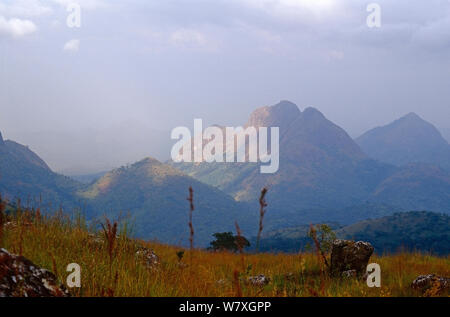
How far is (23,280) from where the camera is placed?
448cm

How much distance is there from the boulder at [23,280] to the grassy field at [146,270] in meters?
0.18

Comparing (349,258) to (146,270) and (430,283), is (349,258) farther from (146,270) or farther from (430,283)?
(146,270)

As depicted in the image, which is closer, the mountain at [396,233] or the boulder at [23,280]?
the boulder at [23,280]

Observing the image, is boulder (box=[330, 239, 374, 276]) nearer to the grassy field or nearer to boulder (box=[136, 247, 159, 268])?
the grassy field

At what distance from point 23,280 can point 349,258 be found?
28.7 feet

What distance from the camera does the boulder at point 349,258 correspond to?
11.1m

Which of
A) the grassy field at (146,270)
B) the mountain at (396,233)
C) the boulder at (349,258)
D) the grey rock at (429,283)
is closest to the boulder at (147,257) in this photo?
the grassy field at (146,270)

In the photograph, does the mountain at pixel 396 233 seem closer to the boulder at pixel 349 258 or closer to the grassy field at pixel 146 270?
the boulder at pixel 349 258

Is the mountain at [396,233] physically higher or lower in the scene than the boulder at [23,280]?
lower

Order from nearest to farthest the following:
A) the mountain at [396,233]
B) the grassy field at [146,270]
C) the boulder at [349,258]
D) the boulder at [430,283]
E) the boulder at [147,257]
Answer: the grassy field at [146,270]
the boulder at [430,283]
the boulder at [147,257]
the boulder at [349,258]
the mountain at [396,233]

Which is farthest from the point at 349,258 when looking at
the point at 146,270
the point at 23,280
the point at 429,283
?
the point at 23,280

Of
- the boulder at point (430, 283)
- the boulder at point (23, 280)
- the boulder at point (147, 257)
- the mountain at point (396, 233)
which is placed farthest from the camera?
the mountain at point (396, 233)

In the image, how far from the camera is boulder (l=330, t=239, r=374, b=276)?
Answer: 11.1 metres
